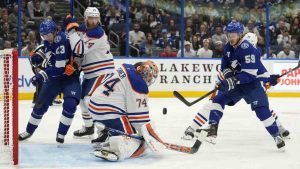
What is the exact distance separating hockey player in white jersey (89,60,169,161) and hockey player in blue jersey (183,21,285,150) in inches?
34.1

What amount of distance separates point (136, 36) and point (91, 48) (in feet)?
18.3

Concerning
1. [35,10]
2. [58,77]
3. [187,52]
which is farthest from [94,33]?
[187,52]

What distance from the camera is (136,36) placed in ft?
33.8

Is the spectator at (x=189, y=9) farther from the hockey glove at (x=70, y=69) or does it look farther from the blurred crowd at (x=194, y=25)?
the hockey glove at (x=70, y=69)

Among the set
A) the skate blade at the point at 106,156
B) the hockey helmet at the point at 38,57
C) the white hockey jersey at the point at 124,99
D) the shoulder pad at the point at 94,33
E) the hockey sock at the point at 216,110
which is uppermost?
the shoulder pad at the point at 94,33

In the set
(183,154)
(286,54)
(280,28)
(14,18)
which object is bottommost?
(183,154)

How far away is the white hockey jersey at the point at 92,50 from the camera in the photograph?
468 cm

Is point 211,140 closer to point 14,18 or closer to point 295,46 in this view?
point 14,18

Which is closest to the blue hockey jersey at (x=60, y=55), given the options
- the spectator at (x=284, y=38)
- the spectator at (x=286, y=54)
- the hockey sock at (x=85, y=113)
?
the hockey sock at (x=85, y=113)

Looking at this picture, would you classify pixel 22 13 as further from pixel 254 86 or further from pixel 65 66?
pixel 254 86

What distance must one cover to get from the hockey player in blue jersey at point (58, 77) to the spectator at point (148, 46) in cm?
539

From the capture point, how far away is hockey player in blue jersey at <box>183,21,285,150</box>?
471 centimetres

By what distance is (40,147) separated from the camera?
15.5 feet

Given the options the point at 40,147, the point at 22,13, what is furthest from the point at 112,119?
the point at 22,13
